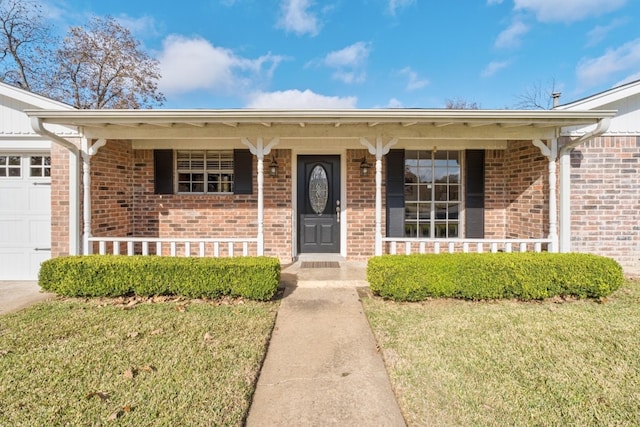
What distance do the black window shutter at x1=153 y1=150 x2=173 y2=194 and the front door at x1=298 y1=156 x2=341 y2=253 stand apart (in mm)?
2563

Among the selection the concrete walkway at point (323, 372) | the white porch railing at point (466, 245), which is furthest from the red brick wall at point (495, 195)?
the concrete walkway at point (323, 372)

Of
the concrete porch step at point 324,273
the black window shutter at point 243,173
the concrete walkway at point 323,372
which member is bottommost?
the concrete walkway at point 323,372

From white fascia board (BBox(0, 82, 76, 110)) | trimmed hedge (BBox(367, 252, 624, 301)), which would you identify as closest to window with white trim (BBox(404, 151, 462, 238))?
trimmed hedge (BBox(367, 252, 624, 301))

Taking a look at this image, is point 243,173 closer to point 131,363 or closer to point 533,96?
point 131,363

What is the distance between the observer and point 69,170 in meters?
5.28

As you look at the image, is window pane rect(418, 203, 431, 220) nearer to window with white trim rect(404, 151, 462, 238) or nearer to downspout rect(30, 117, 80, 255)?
window with white trim rect(404, 151, 462, 238)

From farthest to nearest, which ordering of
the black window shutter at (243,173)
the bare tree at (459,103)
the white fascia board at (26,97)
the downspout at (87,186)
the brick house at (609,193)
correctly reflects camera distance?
1. the bare tree at (459,103)
2. the black window shutter at (243,173)
3. the brick house at (609,193)
4. the white fascia board at (26,97)
5. the downspout at (87,186)

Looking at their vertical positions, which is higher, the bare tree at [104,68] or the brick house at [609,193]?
the bare tree at [104,68]

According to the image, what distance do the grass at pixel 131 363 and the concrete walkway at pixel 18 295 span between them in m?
0.36

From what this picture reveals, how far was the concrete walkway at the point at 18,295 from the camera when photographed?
4.22 m

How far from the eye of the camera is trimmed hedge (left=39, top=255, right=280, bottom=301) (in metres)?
4.28

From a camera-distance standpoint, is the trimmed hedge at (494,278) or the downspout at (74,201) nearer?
the trimmed hedge at (494,278)

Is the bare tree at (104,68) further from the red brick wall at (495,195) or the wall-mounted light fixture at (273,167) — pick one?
the red brick wall at (495,195)

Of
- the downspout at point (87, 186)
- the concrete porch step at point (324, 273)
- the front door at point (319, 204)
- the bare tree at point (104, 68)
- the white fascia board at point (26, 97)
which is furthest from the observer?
the bare tree at point (104, 68)
